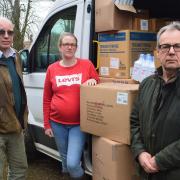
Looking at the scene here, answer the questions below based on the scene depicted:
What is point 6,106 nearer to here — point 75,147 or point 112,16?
point 75,147

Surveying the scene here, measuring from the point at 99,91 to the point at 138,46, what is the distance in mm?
635

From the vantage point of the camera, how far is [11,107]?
3.40m

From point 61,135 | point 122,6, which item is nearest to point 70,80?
point 61,135

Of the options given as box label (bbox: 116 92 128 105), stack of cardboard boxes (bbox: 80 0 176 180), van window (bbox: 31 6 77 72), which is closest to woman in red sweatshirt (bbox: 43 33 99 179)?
stack of cardboard boxes (bbox: 80 0 176 180)

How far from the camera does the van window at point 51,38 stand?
4.36 metres

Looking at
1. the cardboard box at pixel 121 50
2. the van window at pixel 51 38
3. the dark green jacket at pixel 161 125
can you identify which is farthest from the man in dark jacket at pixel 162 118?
the van window at pixel 51 38

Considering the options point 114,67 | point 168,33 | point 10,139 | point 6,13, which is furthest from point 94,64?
point 6,13

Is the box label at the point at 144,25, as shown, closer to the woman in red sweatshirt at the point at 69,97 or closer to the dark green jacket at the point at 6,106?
the woman in red sweatshirt at the point at 69,97

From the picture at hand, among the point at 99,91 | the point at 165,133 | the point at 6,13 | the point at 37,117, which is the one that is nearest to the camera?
the point at 165,133

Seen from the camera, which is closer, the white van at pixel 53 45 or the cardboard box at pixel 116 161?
the cardboard box at pixel 116 161

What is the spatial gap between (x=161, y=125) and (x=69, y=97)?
1.31m

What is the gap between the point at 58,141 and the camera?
373cm

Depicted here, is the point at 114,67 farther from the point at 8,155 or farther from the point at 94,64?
the point at 8,155

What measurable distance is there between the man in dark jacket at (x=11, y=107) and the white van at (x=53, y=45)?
64 cm
